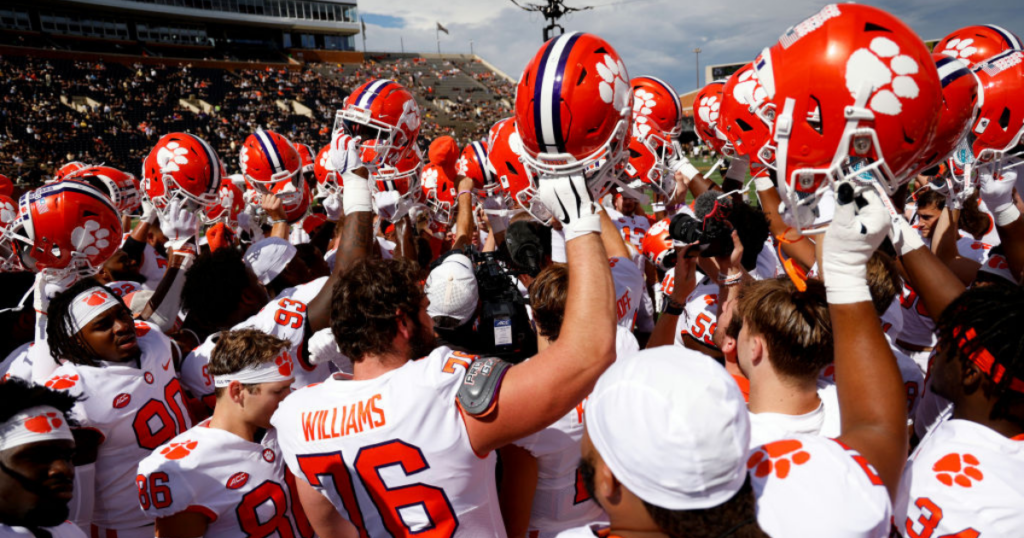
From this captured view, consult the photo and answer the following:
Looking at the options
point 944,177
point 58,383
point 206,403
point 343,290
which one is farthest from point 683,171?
point 58,383

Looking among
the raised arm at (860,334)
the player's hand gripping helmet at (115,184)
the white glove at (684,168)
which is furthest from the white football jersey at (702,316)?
the player's hand gripping helmet at (115,184)

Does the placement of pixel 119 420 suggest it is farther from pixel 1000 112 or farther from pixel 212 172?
pixel 1000 112

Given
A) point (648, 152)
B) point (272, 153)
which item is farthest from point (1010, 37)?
point (272, 153)

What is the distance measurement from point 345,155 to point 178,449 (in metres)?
1.71

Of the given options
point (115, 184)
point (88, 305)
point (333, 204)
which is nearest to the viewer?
point (88, 305)

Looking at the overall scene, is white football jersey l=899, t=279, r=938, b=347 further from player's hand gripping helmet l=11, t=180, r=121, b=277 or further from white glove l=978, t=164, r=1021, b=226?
player's hand gripping helmet l=11, t=180, r=121, b=277

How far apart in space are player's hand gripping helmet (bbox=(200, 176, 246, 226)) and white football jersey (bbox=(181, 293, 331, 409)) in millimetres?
1830

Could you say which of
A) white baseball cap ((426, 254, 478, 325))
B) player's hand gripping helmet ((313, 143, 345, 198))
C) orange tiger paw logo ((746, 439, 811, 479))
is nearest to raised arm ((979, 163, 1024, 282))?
orange tiger paw logo ((746, 439, 811, 479))

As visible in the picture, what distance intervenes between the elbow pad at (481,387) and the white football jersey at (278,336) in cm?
176

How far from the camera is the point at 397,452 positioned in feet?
6.38

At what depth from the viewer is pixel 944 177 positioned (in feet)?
12.5

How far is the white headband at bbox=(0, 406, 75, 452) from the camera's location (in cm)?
206

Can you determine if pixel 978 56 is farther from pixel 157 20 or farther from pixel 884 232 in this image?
pixel 157 20

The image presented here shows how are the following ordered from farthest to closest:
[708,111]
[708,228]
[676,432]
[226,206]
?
[226,206]
[708,111]
[708,228]
[676,432]
